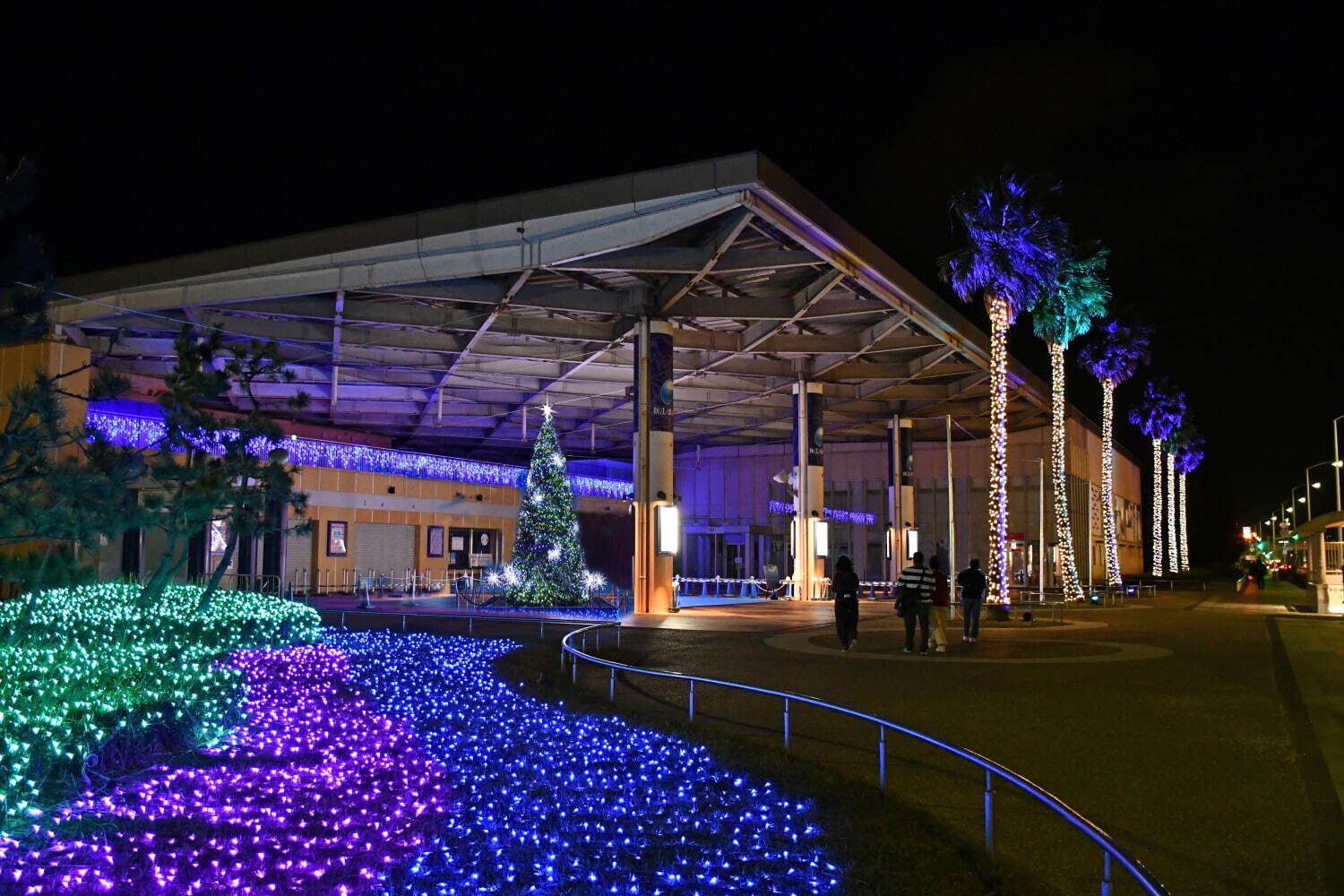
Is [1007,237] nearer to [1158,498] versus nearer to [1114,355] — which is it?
[1114,355]

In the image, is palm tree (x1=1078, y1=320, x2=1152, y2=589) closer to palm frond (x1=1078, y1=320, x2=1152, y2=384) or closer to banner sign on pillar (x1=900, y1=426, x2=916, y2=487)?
palm frond (x1=1078, y1=320, x2=1152, y2=384)

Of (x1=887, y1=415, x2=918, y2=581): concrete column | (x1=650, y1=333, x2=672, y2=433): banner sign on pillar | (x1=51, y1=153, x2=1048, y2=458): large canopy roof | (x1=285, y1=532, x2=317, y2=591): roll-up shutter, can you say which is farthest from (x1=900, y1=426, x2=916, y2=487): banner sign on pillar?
(x1=285, y1=532, x2=317, y2=591): roll-up shutter

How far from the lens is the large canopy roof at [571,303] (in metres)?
22.3

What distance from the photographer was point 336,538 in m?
40.2

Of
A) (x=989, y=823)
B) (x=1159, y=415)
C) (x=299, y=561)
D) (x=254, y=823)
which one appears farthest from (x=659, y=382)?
(x=1159, y=415)

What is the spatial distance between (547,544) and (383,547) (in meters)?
14.8

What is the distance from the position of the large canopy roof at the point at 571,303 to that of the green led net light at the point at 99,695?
1004cm

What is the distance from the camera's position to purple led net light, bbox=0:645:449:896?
6418 mm

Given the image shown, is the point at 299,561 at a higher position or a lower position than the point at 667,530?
lower

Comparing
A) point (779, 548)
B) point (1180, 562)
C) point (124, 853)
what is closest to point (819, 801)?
point (124, 853)

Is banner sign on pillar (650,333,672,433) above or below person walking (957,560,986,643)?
above

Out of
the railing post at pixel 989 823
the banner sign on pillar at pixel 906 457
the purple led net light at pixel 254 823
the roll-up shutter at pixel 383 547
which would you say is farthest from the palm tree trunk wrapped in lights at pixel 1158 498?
the railing post at pixel 989 823

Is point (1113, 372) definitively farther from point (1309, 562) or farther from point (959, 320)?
point (959, 320)

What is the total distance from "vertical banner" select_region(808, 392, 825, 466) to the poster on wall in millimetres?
17975
